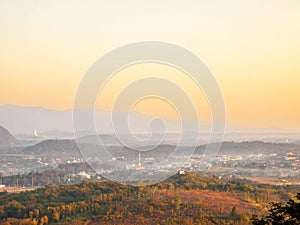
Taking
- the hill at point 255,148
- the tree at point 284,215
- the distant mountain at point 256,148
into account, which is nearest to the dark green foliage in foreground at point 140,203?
the tree at point 284,215

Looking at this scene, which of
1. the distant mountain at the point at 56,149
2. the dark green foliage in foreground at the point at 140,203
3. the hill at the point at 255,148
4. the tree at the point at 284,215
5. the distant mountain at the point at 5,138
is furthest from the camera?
the distant mountain at the point at 5,138

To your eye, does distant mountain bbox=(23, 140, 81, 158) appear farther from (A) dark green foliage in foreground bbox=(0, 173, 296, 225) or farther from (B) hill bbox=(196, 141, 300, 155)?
(A) dark green foliage in foreground bbox=(0, 173, 296, 225)

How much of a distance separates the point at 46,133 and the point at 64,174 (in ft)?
322

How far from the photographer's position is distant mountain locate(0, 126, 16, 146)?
14812 cm

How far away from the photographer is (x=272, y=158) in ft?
292

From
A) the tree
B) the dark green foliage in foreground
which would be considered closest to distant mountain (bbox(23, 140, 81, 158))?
the dark green foliage in foreground

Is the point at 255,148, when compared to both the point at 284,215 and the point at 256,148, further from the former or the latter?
the point at 284,215

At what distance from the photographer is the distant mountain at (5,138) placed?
148125 mm

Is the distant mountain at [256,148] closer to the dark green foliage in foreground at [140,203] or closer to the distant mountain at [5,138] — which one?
the dark green foliage in foreground at [140,203]

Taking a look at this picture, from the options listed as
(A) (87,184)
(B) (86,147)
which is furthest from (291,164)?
(B) (86,147)

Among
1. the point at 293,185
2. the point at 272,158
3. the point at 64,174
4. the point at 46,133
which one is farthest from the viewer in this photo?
the point at 46,133

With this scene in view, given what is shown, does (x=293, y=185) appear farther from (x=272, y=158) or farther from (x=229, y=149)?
(x=229, y=149)

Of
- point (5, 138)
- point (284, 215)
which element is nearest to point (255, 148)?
point (5, 138)

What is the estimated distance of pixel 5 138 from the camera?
6058 inches
